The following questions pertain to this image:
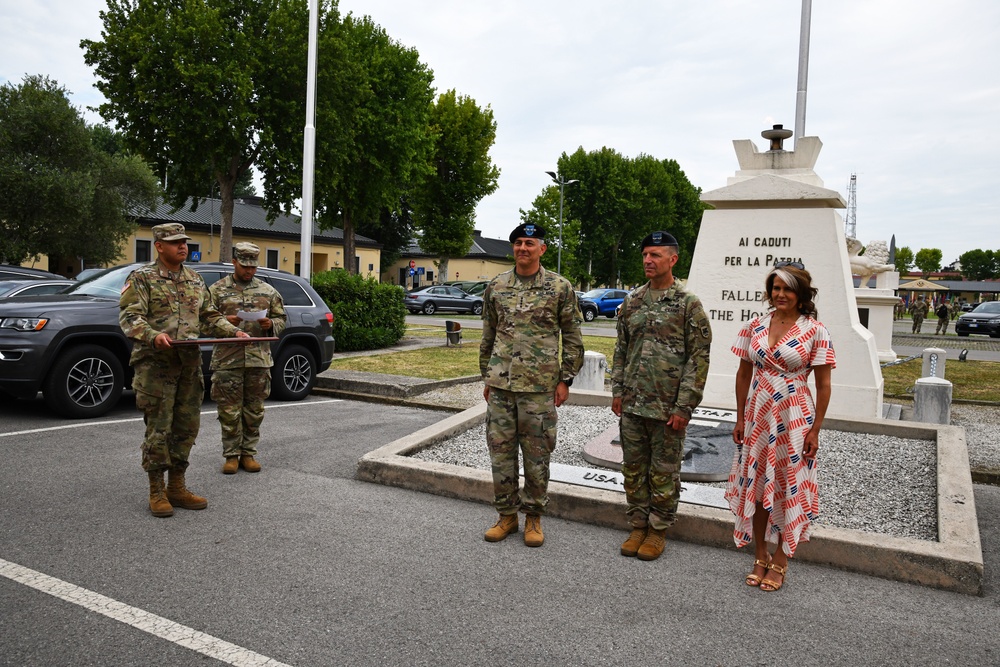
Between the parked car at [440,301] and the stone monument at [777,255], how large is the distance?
28.3 meters

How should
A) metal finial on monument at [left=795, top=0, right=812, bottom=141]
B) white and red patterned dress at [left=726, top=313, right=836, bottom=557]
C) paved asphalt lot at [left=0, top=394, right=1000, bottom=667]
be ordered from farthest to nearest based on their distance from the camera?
metal finial on monument at [left=795, top=0, right=812, bottom=141]
white and red patterned dress at [left=726, top=313, right=836, bottom=557]
paved asphalt lot at [left=0, top=394, right=1000, bottom=667]

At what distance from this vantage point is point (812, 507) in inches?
146

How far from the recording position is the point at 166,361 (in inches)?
184

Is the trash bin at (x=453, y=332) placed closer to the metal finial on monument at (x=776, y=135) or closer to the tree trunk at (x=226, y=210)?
the metal finial on monument at (x=776, y=135)

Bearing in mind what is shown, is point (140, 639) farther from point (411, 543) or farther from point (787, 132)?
point (787, 132)

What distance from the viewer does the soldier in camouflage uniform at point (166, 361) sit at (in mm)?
4613

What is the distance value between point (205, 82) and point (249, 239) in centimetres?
2407

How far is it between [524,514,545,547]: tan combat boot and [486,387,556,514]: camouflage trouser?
52 mm

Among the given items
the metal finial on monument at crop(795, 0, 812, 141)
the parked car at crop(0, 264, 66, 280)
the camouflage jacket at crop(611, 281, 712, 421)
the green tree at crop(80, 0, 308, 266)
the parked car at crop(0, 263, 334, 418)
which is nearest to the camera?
the camouflage jacket at crop(611, 281, 712, 421)

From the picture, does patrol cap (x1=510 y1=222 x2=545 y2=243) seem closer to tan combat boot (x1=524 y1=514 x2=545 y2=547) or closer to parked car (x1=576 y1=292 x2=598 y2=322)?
tan combat boot (x1=524 y1=514 x2=545 y2=547)

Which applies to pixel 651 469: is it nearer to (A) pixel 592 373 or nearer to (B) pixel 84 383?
(A) pixel 592 373

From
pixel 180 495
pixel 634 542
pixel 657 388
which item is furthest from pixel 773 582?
pixel 180 495

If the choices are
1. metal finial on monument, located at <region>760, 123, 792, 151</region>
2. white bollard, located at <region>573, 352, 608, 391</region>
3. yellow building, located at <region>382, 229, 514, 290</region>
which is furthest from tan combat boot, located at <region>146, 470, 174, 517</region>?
yellow building, located at <region>382, 229, 514, 290</region>

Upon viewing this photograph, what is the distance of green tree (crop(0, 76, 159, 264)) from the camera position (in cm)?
2844
